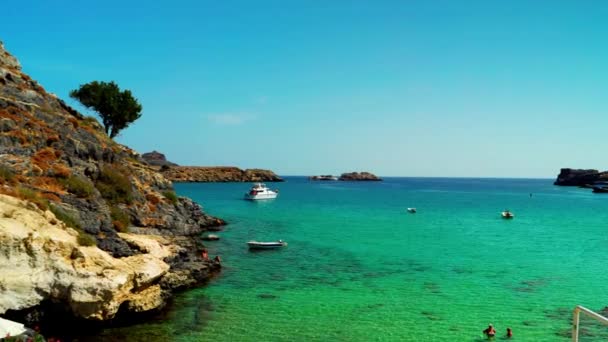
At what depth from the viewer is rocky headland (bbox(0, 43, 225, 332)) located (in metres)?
17.7

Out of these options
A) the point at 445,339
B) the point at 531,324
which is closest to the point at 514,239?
the point at 531,324

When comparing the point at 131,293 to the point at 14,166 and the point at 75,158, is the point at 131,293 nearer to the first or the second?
the point at 14,166

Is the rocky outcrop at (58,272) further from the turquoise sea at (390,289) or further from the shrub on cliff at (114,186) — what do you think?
the shrub on cliff at (114,186)

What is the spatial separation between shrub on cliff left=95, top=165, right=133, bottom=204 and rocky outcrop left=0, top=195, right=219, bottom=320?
49.7 feet

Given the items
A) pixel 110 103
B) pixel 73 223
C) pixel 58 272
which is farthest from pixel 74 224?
pixel 110 103

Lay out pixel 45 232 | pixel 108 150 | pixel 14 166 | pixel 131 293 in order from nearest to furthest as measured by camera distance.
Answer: pixel 45 232, pixel 131 293, pixel 14 166, pixel 108 150

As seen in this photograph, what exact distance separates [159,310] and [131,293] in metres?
2.10

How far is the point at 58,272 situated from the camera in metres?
18.0

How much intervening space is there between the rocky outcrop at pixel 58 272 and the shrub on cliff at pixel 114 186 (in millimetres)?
15139

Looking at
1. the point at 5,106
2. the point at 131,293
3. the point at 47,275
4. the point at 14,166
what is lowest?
the point at 131,293

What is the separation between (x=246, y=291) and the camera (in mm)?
27438

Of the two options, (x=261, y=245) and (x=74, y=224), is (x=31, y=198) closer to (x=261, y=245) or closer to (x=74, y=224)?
(x=74, y=224)

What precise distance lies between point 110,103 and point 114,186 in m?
37.9

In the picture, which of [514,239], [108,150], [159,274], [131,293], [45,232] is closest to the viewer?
[45,232]
